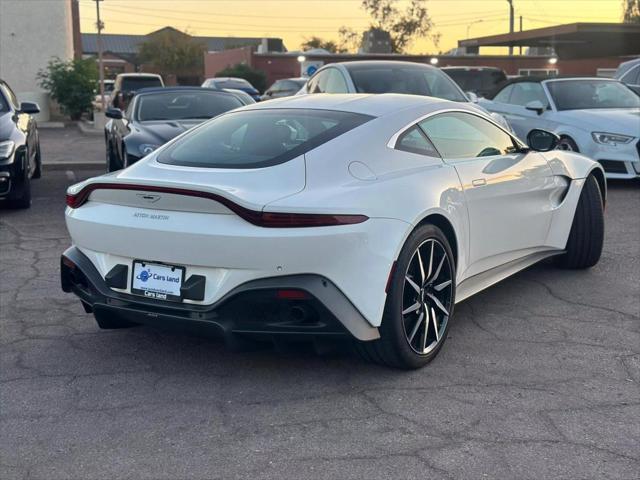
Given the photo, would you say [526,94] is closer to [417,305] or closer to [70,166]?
[70,166]

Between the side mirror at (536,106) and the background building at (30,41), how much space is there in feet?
54.2

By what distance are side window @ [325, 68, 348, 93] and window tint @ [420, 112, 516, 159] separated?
5110 millimetres

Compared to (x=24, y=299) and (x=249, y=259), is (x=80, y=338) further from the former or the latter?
(x=249, y=259)

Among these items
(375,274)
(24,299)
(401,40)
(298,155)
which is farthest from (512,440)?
(401,40)

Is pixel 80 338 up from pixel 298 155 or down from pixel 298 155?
down

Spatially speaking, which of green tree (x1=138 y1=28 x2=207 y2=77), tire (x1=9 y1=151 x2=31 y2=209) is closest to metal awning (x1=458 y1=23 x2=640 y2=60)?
tire (x1=9 y1=151 x2=31 y2=209)

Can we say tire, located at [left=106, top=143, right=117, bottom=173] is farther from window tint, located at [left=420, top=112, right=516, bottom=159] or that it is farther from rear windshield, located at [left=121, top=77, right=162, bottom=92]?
rear windshield, located at [left=121, top=77, right=162, bottom=92]

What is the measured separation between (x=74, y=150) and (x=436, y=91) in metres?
8.20

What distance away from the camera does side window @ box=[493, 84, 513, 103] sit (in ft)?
41.5

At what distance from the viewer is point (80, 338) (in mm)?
4812

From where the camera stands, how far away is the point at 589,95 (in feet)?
37.6

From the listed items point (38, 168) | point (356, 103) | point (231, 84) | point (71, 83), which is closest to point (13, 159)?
point (38, 168)

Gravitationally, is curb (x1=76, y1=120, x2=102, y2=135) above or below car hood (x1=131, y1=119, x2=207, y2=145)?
below

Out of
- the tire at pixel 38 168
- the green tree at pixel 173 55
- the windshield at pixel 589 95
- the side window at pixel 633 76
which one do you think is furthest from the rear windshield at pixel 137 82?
the green tree at pixel 173 55
